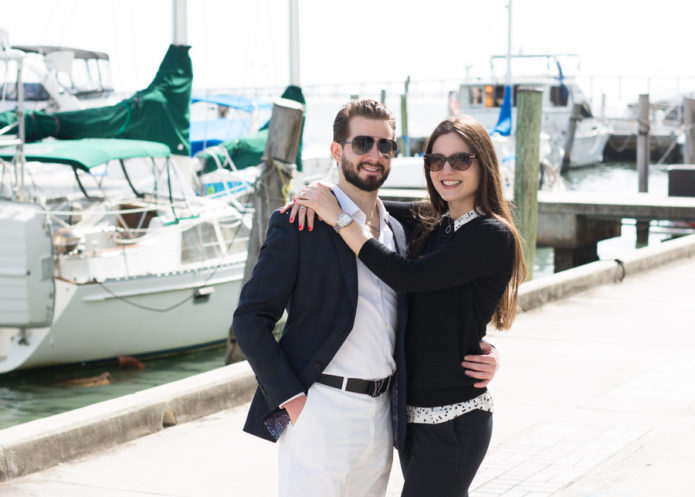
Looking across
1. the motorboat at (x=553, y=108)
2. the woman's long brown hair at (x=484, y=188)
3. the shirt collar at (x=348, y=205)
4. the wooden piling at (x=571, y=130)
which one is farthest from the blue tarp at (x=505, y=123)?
the shirt collar at (x=348, y=205)

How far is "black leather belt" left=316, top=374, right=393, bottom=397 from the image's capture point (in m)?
2.96

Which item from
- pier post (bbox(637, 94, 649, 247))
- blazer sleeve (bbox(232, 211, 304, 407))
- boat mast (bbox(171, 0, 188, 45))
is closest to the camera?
blazer sleeve (bbox(232, 211, 304, 407))

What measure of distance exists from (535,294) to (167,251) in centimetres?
552

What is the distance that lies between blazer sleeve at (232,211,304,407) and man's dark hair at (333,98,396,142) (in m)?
0.34

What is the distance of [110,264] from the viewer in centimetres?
1258

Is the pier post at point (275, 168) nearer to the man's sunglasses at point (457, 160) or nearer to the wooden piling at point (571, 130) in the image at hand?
the man's sunglasses at point (457, 160)

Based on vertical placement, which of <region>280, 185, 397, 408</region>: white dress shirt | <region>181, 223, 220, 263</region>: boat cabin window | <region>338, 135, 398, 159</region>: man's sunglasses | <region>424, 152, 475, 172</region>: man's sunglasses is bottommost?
<region>181, 223, 220, 263</region>: boat cabin window

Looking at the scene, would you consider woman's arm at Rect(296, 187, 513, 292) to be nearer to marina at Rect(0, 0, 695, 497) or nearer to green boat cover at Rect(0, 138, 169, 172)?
marina at Rect(0, 0, 695, 497)

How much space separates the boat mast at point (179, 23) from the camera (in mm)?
14742

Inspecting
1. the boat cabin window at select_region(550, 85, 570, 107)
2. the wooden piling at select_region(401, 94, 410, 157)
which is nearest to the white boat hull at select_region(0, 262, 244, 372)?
the wooden piling at select_region(401, 94, 410, 157)

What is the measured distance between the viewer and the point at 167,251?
13352mm

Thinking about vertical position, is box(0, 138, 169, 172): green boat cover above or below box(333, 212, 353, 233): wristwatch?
below

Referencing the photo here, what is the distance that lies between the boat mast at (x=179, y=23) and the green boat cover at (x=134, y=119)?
0.56m

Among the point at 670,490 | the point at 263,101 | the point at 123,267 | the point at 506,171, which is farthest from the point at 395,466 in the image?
the point at 506,171
